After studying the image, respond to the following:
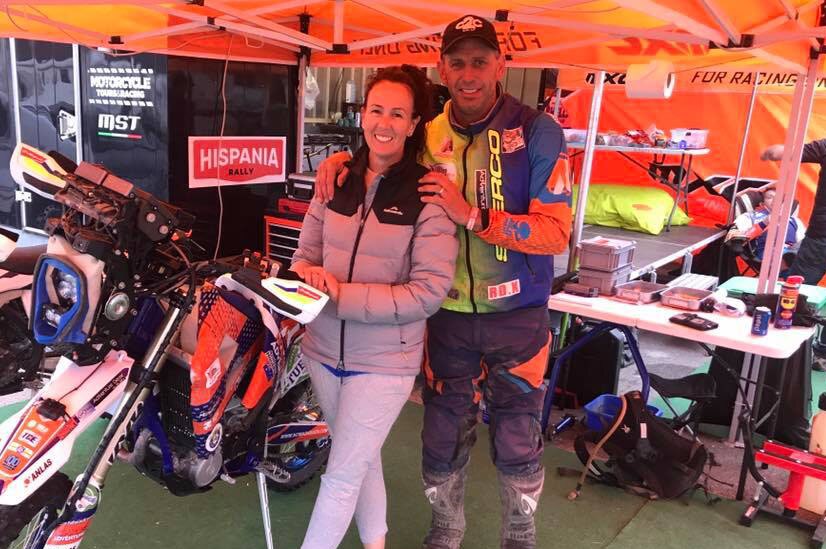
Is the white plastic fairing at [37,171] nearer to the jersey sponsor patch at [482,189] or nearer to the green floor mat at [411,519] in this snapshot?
the jersey sponsor patch at [482,189]

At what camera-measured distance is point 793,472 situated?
8.84 ft

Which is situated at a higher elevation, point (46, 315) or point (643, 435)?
point (46, 315)

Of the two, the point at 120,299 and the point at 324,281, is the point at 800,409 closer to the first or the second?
the point at 324,281

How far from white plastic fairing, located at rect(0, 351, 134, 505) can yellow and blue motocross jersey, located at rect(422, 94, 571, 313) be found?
964mm

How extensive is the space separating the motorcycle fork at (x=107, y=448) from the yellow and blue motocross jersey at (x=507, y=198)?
2.66 feet

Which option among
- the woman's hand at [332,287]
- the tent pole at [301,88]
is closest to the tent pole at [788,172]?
the woman's hand at [332,287]

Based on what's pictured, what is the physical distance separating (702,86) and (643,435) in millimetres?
4528

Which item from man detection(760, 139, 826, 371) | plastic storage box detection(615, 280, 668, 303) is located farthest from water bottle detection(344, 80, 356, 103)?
plastic storage box detection(615, 280, 668, 303)

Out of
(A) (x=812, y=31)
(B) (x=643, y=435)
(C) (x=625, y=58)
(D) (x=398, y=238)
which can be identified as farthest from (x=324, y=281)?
(C) (x=625, y=58)

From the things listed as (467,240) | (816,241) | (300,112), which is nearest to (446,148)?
(467,240)

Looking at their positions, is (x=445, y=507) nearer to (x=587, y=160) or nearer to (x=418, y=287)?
(x=418, y=287)

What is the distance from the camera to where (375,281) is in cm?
180

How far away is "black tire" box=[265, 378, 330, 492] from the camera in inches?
91.9

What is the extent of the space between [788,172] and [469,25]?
6.87 feet
